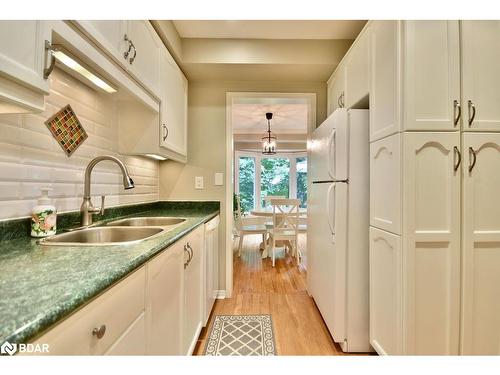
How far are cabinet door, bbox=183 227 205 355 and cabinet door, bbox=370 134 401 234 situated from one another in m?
1.10

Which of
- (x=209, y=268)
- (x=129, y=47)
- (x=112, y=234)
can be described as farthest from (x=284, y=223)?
(x=129, y=47)

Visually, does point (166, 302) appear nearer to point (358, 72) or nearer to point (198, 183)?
point (198, 183)

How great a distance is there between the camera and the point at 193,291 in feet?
4.84

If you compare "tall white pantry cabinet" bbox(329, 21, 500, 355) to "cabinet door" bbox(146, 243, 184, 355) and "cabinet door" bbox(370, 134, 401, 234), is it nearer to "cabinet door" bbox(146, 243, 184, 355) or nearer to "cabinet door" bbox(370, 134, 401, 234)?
"cabinet door" bbox(370, 134, 401, 234)

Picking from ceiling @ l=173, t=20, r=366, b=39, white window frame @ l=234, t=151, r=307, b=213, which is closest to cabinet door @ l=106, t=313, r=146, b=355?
ceiling @ l=173, t=20, r=366, b=39

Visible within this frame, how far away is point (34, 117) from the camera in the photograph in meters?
1.06

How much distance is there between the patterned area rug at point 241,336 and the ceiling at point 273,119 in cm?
268

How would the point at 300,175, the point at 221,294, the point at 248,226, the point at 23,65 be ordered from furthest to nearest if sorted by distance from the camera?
the point at 300,175
the point at 248,226
the point at 221,294
the point at 23,65

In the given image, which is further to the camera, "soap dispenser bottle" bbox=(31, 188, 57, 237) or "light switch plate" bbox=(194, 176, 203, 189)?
"light switch plate" bbox=(194, 176, 203, 189)

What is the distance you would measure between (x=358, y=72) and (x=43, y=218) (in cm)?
197

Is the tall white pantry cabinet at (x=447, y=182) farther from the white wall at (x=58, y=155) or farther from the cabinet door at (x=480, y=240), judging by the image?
the white wall at (x=58, y=155)

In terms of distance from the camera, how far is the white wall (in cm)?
96

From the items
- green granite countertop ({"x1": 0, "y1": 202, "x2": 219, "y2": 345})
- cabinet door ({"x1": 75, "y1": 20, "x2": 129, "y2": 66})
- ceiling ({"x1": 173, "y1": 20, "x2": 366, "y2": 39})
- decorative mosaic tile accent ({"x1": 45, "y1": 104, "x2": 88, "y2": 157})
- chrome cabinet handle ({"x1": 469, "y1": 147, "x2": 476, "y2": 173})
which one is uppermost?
ceiling ({"x1": 173, "y1": 20, "x2": 366, "y2": 39})
